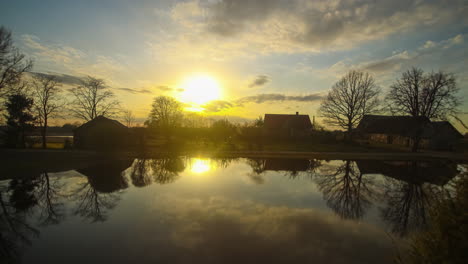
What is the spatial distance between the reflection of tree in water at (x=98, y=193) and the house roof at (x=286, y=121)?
4181 cm

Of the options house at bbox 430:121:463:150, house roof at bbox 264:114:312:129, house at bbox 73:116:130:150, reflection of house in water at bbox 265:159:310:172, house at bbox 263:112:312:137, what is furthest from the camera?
house roof at bbox 264:114:312:129

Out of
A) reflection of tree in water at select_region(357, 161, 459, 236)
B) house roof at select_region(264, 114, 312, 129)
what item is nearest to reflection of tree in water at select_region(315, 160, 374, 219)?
reflection of tree in water at select_region(357, 161, 459, 236)

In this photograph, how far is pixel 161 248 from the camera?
17.2 feet

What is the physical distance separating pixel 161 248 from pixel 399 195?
39.9 ft

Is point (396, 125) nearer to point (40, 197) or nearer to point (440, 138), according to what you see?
point (440, 138)

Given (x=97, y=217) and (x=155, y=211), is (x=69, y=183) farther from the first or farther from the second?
(x=155, y=211)

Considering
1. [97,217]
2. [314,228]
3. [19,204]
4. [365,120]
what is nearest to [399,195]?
[314,228]

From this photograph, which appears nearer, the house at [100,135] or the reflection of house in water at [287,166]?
the reflection of house in water at [287,166]

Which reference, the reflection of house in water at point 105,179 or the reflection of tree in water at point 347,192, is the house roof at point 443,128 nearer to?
the reflection of tree in water at point 347,192

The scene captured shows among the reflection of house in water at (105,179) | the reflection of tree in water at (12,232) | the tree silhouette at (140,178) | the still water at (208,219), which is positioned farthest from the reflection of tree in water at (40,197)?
the tree silhouette at (140,178)

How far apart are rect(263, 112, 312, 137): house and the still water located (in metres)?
35.8

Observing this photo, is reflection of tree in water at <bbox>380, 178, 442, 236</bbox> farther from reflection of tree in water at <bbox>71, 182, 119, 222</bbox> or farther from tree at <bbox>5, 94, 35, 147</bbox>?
tree at <bbox>5, 94, 35, 147</bbox>

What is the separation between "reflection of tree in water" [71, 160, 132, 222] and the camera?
777cm

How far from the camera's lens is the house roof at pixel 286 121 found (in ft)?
161
